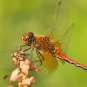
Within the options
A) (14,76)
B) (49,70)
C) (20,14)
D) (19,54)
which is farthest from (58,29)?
(20,14)

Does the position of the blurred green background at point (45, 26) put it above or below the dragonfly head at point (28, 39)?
above

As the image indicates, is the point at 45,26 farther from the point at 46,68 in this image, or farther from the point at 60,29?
the point at 46,68

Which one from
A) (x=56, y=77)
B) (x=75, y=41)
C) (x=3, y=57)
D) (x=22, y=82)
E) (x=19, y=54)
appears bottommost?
(x=22, y=82)

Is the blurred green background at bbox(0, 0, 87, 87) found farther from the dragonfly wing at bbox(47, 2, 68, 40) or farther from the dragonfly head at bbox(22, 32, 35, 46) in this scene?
the dragonfly head at bbox(22, 32, 35, 46)

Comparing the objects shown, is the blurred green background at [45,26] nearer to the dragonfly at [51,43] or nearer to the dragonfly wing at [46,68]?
the dragonfly at [51,43]

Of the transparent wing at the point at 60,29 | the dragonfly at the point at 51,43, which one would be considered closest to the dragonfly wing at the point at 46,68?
the dragonfly at the point at 51,43

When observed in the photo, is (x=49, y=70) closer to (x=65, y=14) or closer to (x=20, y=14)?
(x=65, y=14)

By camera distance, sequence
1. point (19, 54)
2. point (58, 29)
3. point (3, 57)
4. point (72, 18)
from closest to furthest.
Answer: point (19, 54)
point (3, 57)
point (58, 29)
point (72, 18)
